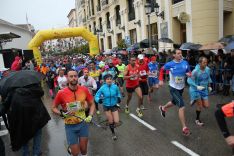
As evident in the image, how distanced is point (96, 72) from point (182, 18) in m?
9.85

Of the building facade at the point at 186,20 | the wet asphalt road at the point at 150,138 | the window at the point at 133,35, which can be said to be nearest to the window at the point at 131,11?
the building facade at the point at 186,20

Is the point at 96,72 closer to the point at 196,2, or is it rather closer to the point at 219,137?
the point at 219,137

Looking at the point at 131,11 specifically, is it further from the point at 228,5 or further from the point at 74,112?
the point at 74,112

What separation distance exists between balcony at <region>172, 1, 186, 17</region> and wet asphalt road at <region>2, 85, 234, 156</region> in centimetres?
1103

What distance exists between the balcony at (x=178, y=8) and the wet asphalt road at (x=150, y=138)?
1103cm

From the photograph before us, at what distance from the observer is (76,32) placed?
27422mm

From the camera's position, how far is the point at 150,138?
6699mm

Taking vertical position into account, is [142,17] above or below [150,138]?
above

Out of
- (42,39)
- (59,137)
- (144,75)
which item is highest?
(42,39)

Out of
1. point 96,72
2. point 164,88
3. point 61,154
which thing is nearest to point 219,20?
point 164,88

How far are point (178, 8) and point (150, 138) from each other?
1418 cm

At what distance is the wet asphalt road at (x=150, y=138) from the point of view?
5.84 metres

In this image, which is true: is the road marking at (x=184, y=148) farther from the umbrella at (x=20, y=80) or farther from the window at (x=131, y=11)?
the window at (x=131, y=11)

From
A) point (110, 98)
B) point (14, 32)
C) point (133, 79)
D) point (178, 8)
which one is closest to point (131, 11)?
point (178, 8)
